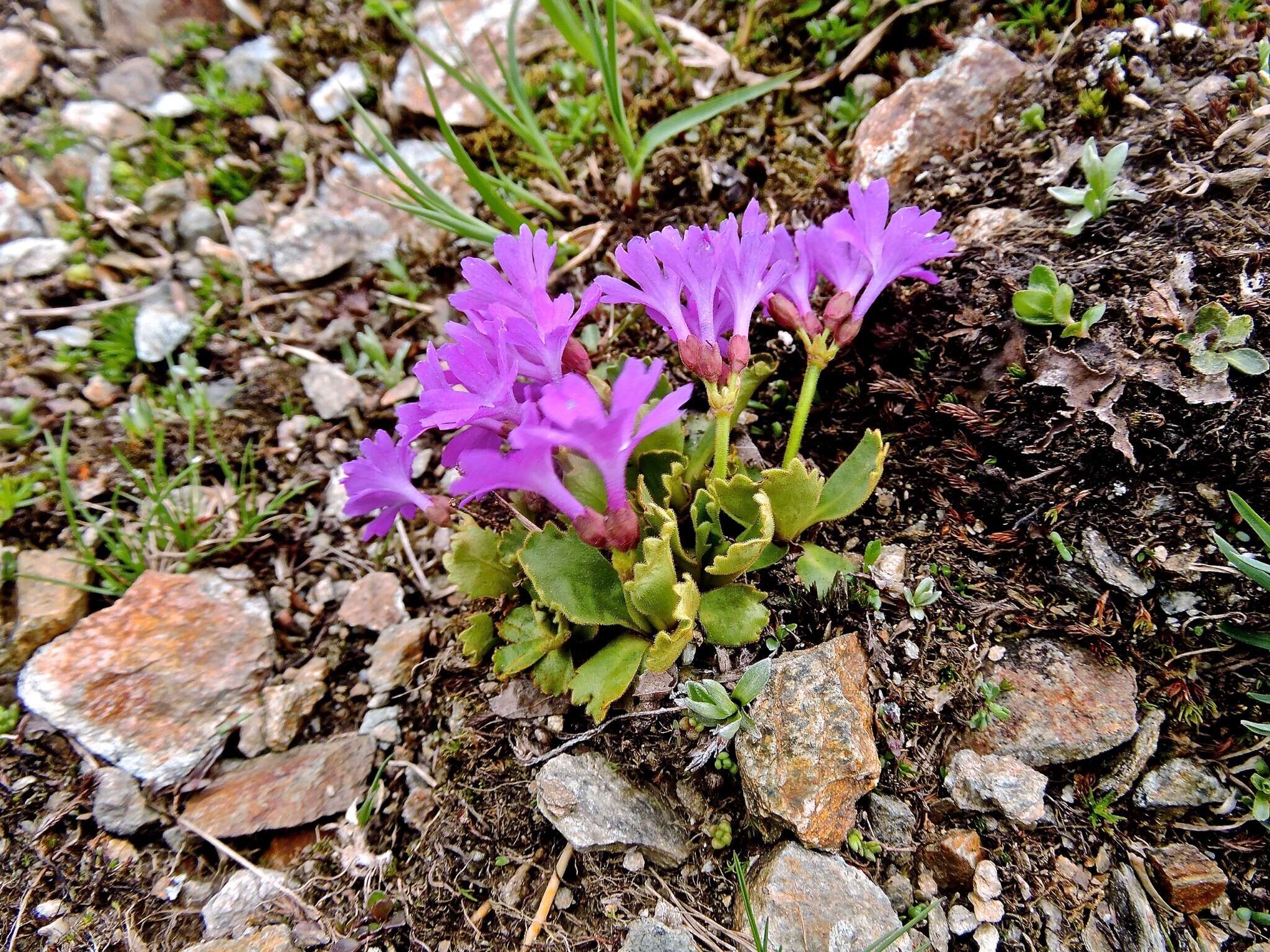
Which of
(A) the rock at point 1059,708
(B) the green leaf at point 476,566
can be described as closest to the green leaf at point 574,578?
(B) the green leaf at point 476,566

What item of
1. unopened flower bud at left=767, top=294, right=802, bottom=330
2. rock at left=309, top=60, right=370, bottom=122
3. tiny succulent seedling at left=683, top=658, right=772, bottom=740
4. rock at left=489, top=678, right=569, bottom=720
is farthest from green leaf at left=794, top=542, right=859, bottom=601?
rock at left=309, top=60, right=370, bottom=122

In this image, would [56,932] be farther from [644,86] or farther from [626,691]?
[644,86]

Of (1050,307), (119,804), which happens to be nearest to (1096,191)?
(1050,307)

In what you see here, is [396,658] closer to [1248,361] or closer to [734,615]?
[734,615]

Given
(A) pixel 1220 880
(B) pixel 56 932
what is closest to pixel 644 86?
(A) pixel 1220 880

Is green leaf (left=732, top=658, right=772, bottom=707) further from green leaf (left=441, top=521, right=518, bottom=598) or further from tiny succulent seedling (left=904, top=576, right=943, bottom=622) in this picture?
green leaf (left=441, top=521, right=518, bottom=598)

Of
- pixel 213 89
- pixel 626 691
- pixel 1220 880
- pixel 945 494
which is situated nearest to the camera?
pixel 1220 880
